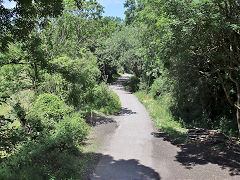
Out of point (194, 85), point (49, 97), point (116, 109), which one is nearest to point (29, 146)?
point (49, 97)

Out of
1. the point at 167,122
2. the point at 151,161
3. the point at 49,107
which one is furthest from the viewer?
the point at 167,122

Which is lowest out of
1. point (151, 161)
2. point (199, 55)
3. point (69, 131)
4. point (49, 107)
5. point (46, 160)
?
point (151, 161)

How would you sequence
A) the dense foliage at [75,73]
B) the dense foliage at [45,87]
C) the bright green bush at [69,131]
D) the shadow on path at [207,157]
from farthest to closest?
1. the bright green bush at [69,131]
2. the shadow on path at [207,157]
3. the dense foliage at [75,73]
4. the dense foliage at [45,87]

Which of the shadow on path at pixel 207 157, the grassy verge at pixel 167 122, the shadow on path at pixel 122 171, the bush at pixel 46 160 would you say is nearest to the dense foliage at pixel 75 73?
the bush at pixel 46 160

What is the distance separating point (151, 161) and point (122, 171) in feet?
4.45

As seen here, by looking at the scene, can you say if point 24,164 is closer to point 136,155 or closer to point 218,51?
point 136,155

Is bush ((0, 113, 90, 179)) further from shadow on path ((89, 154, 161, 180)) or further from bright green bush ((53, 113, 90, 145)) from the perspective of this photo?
shadow on path ((89, 154, 161, 180))

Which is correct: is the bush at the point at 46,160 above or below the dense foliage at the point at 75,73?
below

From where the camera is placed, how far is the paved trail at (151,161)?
609cm

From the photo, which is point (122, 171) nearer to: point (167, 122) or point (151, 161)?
point (151, 161)

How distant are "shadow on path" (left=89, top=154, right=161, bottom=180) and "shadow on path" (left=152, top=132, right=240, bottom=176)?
4.81 feet

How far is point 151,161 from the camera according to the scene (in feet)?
23.4

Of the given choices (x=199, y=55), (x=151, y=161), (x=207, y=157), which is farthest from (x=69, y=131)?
(x=199, y=55)

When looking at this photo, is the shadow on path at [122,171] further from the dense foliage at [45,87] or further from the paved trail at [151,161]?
the dense foliage at [45,87]
